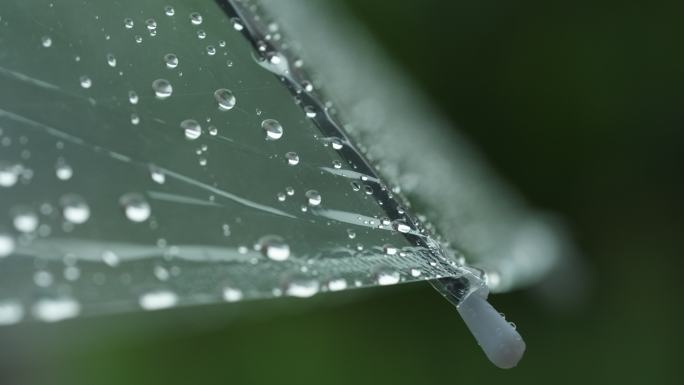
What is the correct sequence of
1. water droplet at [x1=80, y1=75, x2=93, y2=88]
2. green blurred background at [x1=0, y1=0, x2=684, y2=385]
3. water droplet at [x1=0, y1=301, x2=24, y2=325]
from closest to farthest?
water droplet at [x1=0, y1=301, x2=24, y2=325] → water droplet at [x1=80, y1=75, x2=93, y2=88] → green blurred background at [x1=0, y1=0, x2=684, y2=385]

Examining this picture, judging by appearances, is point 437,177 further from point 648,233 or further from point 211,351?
point 648,233

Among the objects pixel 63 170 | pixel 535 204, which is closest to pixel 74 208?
pixel 63 170

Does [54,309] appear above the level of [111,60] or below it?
below

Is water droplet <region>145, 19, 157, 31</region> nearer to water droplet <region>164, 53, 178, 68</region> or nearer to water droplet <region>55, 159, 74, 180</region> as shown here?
water droplet <region>164, 53, 178, 68</region>

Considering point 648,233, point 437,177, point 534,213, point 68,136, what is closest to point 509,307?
point 534,213

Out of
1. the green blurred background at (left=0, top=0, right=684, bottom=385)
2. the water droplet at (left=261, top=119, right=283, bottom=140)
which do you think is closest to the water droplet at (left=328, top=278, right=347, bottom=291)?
the water droplet at (left=261, top=119, right=283, bottom=140)

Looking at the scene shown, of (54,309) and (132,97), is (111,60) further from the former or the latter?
(54,309)

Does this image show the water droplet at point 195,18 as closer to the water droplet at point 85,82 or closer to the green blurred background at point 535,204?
the water droplet at point 85,82
